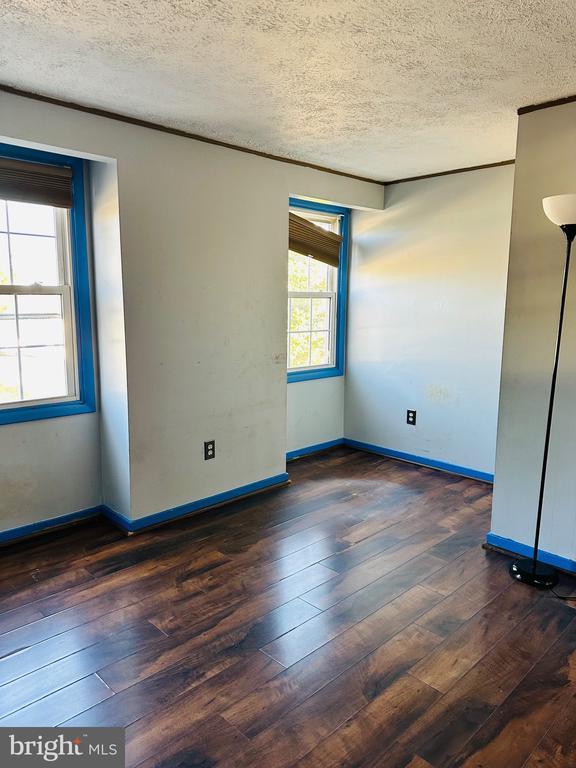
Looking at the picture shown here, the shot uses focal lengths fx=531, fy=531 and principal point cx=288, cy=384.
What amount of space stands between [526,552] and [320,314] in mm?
2641

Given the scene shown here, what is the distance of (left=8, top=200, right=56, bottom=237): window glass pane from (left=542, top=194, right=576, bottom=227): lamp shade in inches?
104

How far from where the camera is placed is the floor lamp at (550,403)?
7.85 ft

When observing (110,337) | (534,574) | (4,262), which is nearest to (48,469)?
(110,337)

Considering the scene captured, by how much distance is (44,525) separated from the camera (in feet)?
10.5

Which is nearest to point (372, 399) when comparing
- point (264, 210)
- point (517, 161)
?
point (264, 210)

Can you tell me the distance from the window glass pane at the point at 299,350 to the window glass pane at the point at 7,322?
223 cm

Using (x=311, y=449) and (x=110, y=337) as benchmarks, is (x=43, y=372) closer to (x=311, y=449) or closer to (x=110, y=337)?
(x=110, y=337)

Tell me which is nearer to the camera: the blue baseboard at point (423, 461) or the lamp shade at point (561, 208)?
the lamp shade at point (561, 208)

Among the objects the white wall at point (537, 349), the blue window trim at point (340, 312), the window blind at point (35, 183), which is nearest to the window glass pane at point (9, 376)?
the window blind at point (35, 183)

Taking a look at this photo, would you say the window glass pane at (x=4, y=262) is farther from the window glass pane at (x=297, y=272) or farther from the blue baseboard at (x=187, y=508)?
the window glass pane at (x=297, y=272)

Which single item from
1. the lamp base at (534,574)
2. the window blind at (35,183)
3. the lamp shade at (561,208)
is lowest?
the lamp base at (534,574)

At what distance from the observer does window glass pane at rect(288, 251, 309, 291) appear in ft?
14.7

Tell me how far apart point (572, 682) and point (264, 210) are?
10.2 feet

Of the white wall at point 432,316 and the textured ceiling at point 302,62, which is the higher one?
the textured ceiling at point 302,62
